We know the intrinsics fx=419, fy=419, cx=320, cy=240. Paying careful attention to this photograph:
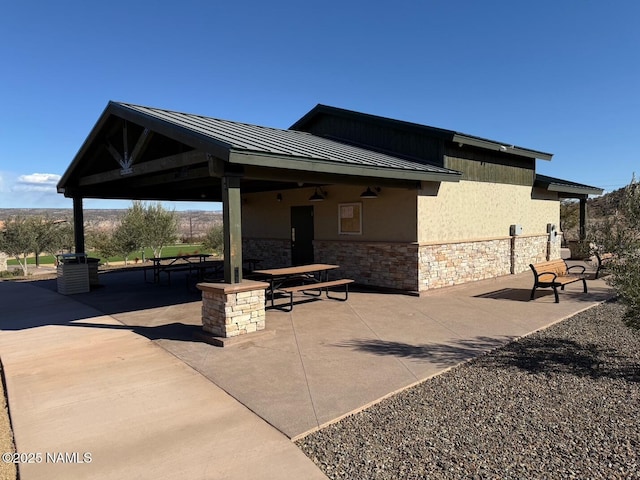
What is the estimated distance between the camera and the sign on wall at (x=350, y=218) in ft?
38.5

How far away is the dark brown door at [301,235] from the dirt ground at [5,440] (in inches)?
364

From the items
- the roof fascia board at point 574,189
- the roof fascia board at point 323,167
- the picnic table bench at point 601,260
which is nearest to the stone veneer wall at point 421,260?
the roof fascia board at point 323,167

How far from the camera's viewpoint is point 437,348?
239 inches

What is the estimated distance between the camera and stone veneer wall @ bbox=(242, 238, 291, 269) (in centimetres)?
1448

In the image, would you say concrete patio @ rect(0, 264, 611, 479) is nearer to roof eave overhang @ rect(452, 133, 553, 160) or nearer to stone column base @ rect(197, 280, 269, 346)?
stone column base @ rect(197, 280, 269, 346)

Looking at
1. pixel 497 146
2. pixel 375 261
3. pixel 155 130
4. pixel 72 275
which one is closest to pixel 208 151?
pixel 155 130

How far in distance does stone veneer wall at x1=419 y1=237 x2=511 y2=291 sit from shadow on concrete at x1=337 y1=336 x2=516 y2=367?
404 centimetres

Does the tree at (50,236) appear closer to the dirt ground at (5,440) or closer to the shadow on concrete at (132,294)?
the shadow on concrete at (132,294)

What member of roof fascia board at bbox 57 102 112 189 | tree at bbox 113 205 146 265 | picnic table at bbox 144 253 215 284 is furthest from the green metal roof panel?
tree at bbox 113 205 146 265

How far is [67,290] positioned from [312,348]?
888cm

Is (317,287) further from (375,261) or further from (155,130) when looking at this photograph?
(155,130)

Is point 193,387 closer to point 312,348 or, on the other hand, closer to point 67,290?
point 312,348

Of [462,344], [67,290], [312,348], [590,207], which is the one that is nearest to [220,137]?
[312,348]

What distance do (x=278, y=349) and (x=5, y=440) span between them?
10.7 ft
